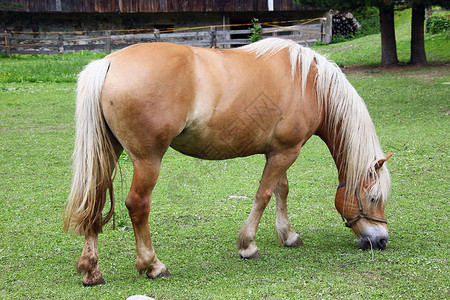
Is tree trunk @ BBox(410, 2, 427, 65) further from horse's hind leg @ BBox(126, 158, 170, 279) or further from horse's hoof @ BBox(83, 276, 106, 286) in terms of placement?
horse's hoof @ BBox(83, 276, 106, 286)

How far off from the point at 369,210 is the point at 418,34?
11113 mm

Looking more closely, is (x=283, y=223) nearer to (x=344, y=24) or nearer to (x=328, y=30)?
(x=328, y=30)

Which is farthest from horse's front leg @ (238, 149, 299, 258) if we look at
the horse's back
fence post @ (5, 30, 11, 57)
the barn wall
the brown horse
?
the barn wall

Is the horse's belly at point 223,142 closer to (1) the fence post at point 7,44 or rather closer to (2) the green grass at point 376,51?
(2) the green grass at point 376,51

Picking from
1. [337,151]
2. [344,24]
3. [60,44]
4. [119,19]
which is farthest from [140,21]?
[337,151]

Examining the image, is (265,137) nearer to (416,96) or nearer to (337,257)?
(337,257)

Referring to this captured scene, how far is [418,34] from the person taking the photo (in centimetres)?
1352

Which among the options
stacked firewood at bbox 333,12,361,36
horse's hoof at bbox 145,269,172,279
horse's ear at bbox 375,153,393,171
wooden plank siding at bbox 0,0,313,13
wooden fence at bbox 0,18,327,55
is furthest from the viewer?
stacked firewood at bbox 333,12,361,36

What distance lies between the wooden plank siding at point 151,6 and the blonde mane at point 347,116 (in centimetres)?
1841

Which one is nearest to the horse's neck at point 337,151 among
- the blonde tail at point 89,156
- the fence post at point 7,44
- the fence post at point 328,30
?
the blonde tail at point 89,156

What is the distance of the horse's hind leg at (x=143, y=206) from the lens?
3.31 meters

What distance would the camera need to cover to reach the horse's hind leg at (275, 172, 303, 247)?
4.26 metres

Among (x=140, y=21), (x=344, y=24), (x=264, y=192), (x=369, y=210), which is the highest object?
(x=140, y=21)

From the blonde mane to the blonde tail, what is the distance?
1.38 m
